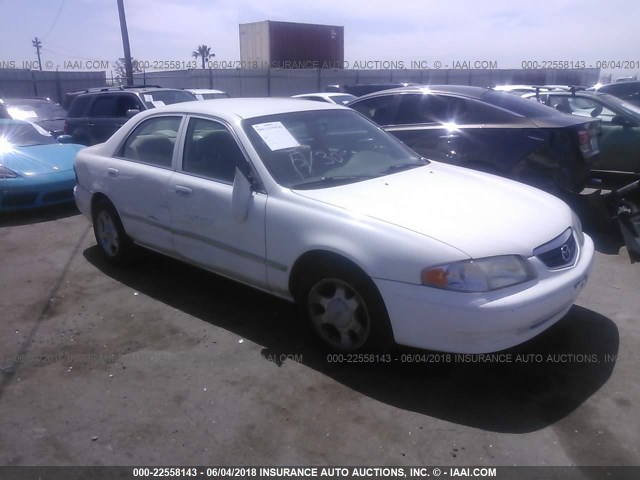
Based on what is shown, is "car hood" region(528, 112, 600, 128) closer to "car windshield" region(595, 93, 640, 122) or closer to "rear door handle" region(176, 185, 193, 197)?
"car windshield" region(595, 93, 640, 122)

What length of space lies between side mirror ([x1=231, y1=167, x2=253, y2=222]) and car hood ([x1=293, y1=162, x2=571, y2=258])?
41 centimetres

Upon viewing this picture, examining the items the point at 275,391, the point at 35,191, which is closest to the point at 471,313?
the point at 275,391

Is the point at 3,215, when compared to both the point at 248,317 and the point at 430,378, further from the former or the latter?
the point at 430,378

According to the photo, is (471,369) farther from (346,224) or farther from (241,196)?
(241,196)

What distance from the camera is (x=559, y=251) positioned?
11.2 feet

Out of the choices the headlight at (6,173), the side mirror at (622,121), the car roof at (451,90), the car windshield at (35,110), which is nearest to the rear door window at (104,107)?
the car windshield at (35,110)

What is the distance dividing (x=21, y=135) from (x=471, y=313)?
762 centimetres

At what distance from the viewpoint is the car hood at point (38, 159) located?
737 cm

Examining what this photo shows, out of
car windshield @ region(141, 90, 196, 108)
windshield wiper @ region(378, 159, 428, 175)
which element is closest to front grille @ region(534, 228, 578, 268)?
windshield wiper @ region(378, 159, 428, 175)

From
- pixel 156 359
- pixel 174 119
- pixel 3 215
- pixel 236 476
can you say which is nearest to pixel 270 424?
pixel 236 476

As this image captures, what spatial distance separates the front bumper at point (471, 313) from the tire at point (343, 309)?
0.30ft

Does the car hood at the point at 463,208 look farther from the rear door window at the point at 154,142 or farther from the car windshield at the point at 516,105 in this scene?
the car windshield at the point at 516,105

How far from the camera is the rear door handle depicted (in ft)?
14.0

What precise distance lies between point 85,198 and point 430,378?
12.4 feet
